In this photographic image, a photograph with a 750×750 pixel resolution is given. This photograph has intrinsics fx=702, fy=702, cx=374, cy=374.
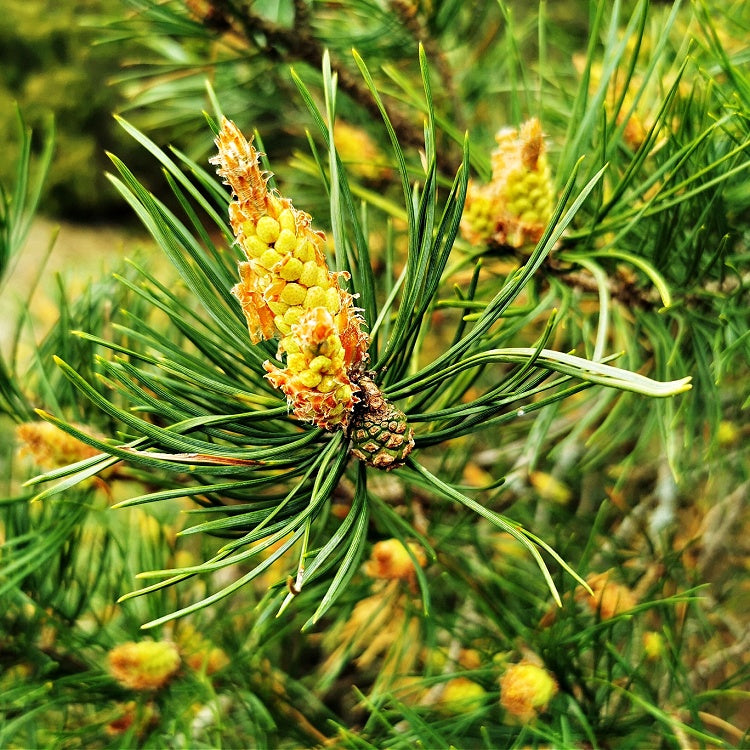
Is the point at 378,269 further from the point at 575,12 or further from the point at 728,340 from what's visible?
the point at 575,12

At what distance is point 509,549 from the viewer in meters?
0.55

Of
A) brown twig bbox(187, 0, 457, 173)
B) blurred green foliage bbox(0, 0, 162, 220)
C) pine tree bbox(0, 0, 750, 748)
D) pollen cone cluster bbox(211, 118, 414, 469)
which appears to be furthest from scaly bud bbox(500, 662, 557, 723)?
blurred green foliage bbox(0, 0, 162, 220)

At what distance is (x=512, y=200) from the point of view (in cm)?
32

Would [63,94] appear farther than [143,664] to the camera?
Yes

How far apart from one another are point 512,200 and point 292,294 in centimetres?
14

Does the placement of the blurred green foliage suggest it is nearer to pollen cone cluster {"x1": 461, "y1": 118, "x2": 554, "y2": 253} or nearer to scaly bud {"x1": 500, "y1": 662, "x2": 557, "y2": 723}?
Answer: pollen cone cluster {"x1": 461, "y1": 118, "x2": 554, "y2": 253}

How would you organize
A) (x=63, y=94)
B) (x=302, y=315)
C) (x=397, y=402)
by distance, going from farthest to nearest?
(x=63, y=94), (x=397, y=402), (x=302, y=315)

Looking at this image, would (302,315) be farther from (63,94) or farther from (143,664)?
(63,94)

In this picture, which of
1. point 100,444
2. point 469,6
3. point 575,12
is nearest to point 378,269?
point 469,6

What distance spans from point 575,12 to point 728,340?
109cm

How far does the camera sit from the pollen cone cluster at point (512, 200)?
32 centimetres

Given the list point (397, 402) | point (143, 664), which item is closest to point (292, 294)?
point (397, 402)

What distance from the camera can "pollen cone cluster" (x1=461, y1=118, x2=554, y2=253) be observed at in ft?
1.04

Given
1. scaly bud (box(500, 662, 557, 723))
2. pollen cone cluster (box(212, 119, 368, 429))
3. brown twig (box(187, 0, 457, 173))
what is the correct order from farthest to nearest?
brown twig (box(187, 0, 457, 173)) < scaly bud (box(500, 662, 557, 723)) < pollen cone cluster (box(212, 119, 368, 429))
